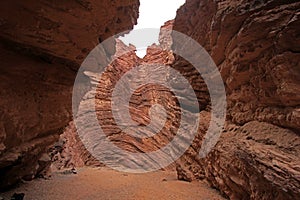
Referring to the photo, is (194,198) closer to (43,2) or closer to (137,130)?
(43,2)

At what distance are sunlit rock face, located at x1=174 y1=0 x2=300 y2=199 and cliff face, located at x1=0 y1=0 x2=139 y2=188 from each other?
8.05 feet

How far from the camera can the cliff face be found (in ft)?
12.2

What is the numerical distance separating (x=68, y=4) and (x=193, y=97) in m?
5.71

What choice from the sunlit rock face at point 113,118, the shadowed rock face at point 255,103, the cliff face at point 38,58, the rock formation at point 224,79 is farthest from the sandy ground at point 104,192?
the sunlit rock face at point 113,118

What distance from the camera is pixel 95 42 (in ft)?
15.8

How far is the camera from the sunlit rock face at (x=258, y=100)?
10.8 feet

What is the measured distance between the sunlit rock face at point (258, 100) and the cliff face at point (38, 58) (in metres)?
2.45

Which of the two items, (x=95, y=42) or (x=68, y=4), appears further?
(x=95, y=42)

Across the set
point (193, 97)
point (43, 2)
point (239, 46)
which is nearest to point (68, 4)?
point (43, 2)

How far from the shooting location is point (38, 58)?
501cm

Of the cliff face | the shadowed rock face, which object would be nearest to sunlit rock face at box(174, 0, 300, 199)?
the shadowed rock face

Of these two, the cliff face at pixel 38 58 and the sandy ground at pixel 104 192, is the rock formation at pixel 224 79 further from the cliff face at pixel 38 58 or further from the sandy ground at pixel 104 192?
the sandy ground at pixel 104 192

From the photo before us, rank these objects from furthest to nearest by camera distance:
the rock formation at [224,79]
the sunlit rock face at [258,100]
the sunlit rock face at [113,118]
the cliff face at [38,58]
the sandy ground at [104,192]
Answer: the sunlit rock face at [113,118]
the sandy ground at [104,192]
the cliff face at [38,58]
the rock formation at [224,79]
the sunlit rock face at [258,100]

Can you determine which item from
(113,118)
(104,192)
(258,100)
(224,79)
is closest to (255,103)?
(258,100)
